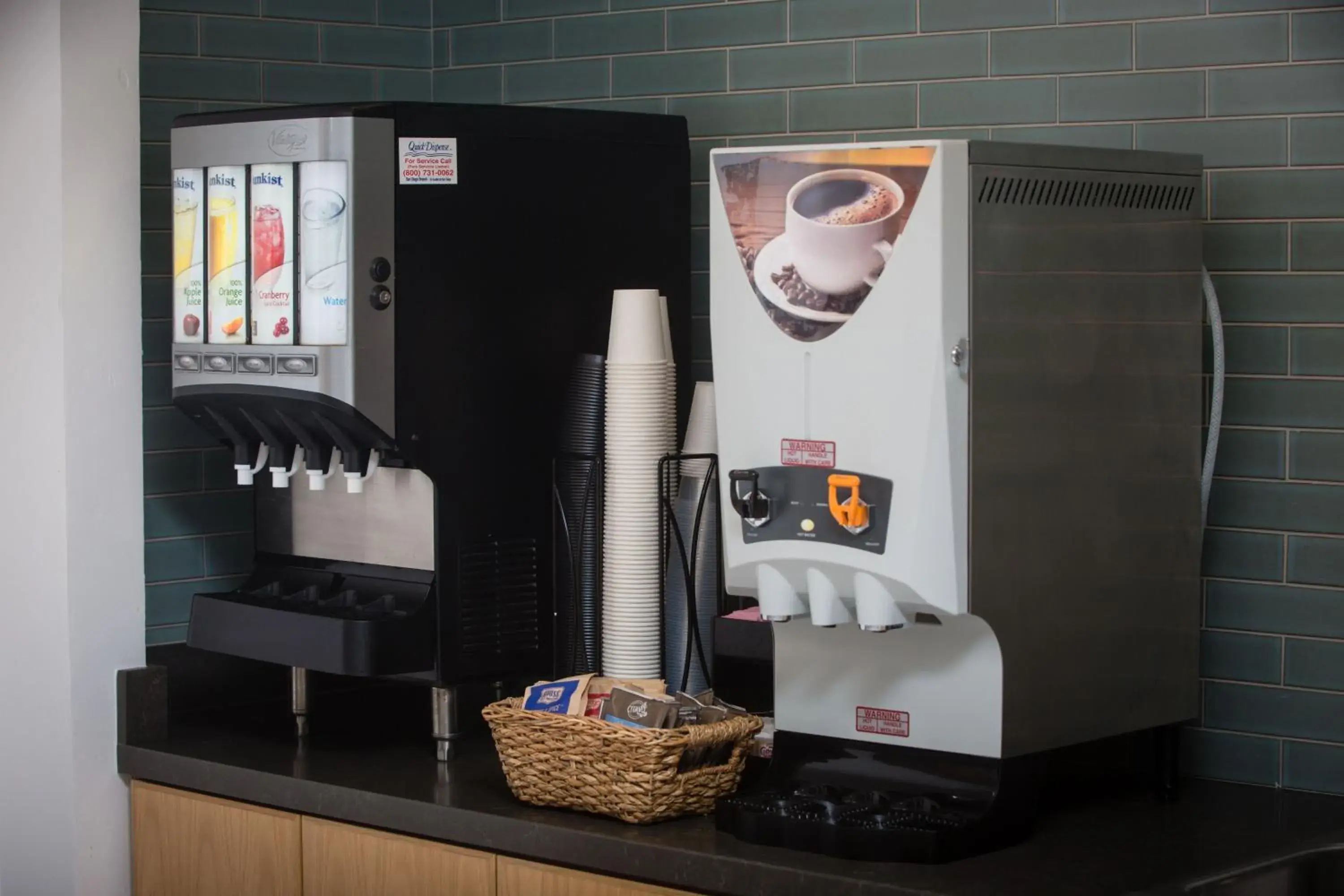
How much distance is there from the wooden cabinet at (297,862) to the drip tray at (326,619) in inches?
7.9

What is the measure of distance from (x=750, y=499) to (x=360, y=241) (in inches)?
24.7

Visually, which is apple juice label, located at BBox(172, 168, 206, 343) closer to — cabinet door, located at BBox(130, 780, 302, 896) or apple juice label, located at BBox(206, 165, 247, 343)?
apple juice label, located at BBox(206, 165, 247, 343)

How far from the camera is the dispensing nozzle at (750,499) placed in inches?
74.9

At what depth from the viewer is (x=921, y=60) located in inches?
96.1

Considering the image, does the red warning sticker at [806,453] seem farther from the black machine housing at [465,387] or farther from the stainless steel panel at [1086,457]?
the black machine housing at [465,387]

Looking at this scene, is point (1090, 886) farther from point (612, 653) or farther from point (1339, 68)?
point (1339, 68)

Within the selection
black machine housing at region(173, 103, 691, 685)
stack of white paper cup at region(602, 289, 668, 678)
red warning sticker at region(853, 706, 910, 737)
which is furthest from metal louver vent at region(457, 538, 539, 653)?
red warning sticker at region(853, 706, 910, 737)

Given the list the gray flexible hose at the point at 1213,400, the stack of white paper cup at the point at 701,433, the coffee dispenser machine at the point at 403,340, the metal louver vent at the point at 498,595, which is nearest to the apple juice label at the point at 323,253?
the coffee dispenser machine at the point at 403,340

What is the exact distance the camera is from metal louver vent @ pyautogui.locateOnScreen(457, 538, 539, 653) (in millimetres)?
2332

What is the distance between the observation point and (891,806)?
6.29 feet

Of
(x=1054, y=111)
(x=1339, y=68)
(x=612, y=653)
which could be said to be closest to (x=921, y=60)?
(x=1054, y=111)

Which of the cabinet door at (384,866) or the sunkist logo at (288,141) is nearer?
the cabinet door at (384,866)

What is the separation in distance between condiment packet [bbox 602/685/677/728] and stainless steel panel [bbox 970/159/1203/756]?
0.38 m

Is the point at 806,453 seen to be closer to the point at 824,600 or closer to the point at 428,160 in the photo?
the point at 824,600
